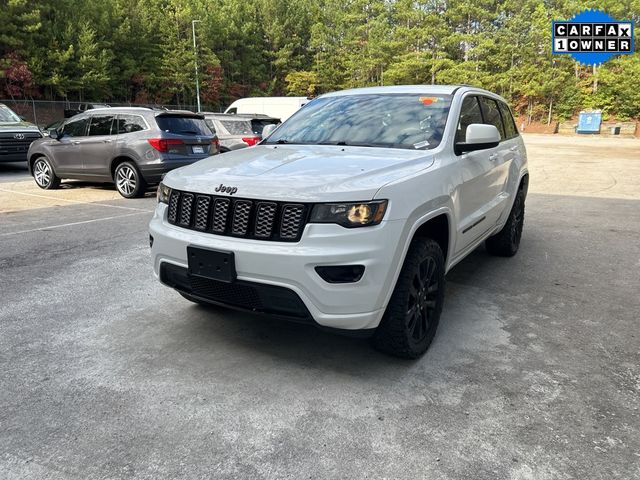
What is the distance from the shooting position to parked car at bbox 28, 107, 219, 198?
9.27 metres

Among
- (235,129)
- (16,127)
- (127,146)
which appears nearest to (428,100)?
(127,146)

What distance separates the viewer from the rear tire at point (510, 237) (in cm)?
539

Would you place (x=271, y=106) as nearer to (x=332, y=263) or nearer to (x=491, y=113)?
(x=491, y=113)

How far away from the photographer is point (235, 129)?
40.5 ft

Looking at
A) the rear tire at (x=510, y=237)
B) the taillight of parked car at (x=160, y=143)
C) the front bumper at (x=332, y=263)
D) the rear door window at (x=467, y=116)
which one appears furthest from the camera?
the taillight of parked car at (x=160, y=143)

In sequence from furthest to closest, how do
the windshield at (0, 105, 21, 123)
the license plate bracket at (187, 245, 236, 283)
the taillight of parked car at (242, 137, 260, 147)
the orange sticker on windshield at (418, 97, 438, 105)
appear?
the windshield at (0, 105, 21, 123) → the taillight of parked car at (242, 137, 260, 147) → the orange sticker on windshield at (418, 97, 438, 105) → the license plate bracket at (187, 245, 236, 283)

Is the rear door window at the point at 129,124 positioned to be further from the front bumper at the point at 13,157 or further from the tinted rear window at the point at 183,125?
the front bumper at the point at 13,157

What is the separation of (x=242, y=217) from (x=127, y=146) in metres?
7.40

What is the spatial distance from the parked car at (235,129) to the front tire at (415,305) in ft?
30.8

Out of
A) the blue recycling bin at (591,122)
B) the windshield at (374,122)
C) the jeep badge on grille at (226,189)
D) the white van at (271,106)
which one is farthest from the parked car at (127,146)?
the blue recycling bin at (591,122)

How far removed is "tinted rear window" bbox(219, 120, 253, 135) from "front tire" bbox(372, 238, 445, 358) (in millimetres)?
9864

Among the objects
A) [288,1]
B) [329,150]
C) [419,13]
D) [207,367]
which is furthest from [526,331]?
[288,1]

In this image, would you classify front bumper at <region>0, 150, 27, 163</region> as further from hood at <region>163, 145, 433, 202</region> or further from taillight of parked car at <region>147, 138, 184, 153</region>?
hood at <region>163, 145, 433, 202</region>

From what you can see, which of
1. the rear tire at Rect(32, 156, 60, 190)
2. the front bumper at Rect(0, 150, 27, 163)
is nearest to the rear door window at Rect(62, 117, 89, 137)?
the rear tire at Rect(32, 156, 60, 190)
